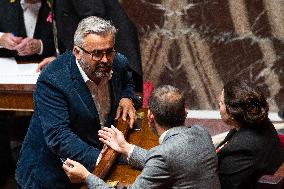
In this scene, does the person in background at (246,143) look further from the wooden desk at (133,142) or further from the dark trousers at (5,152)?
the dark trousers at (5,152)

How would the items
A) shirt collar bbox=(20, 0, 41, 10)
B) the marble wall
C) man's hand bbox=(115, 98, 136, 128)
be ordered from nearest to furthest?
man's hand bbox=(115, 98, 136, 128)
shirt collar bbox=(20, 0, 41, 10)
the marble wall

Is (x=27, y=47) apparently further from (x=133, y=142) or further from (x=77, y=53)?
(x=133, y=142)

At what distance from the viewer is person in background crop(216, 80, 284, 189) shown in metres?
2.93

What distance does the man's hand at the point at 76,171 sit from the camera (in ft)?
9.32

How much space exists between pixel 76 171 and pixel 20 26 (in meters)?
2.13

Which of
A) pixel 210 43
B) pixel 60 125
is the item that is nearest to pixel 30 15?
pixel 210 43

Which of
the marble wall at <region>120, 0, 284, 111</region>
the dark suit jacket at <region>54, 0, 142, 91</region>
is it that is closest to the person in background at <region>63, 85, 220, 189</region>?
the dark suit jacket at <region>54, 0, 142, 91</region>

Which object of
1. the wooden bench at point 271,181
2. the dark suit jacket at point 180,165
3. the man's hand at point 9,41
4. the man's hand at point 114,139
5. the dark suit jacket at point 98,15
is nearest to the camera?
the dark suit jacket at point 180,165

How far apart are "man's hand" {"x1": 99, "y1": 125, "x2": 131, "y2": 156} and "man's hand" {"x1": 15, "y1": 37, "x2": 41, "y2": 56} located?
5.24ft

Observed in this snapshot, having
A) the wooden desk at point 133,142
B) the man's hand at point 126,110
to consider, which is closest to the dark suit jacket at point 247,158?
the wooden desk at point 133,142

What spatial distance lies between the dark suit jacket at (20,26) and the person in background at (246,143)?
1.93 meters

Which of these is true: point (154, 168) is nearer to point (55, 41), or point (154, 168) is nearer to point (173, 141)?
point (173, 141)

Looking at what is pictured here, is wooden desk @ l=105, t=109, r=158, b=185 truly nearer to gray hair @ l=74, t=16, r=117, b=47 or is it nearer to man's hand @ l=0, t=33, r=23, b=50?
gray hair @ l=74, t=16, r=117, b=47

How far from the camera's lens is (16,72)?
4.32 m
